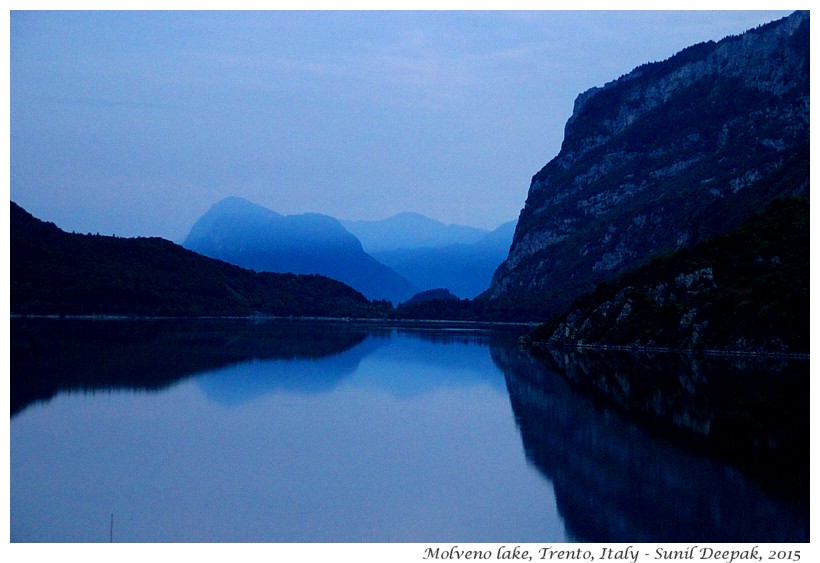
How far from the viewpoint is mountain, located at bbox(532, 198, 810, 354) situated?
2729 inches

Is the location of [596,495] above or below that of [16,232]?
below

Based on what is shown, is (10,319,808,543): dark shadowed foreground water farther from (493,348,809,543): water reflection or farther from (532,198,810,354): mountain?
(532,198,810,354): mountain

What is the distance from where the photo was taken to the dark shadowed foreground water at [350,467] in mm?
22766

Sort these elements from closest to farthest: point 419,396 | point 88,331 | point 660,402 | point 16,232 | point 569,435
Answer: point 569,435, point 660,402, point 419,396, point 88,331, point 16,232

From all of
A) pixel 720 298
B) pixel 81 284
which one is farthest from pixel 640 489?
pixel 81 284

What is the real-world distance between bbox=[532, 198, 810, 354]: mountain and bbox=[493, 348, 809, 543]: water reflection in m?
32.2

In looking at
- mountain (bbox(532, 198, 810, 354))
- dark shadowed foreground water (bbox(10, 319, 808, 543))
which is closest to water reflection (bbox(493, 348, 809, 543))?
dark shadowed foreground water (bbox(10, 319, 808, 543))

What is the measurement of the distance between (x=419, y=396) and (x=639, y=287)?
37.1 metres

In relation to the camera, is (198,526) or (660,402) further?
(660,402)

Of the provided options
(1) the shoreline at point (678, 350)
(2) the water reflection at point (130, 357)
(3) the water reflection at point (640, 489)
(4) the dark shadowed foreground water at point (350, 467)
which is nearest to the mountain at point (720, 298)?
(1) the shoreline at point (678, 350)
